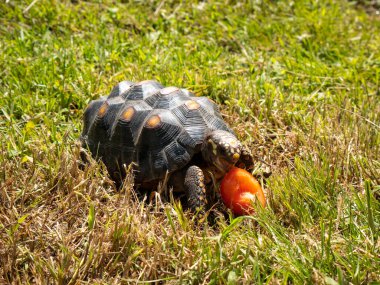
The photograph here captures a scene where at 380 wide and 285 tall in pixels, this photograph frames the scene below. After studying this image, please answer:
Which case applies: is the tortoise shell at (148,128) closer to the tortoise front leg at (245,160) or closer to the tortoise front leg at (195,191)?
the tortoise front leg at (195,191)

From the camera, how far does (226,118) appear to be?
434cm

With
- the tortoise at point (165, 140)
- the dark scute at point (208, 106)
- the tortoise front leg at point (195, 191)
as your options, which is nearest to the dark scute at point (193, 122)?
the tortoise at point (165, 140)

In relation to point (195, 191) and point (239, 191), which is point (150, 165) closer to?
point (195, 191)

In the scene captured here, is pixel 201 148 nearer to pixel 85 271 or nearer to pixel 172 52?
pixel 85 271

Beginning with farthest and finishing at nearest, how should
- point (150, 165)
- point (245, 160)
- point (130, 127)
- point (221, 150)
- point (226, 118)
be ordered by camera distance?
1. point (226, 118)
2. point (245, 160)
3. point (130, 127)
4. point (150, 165)
5. point (221, 150)

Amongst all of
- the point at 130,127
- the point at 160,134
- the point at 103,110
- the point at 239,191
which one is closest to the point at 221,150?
the point at 239,191

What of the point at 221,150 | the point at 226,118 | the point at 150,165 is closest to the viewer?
the point at 221,150

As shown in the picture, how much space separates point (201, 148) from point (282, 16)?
128 inches

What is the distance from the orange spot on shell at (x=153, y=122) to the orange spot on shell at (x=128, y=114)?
0.15 meters

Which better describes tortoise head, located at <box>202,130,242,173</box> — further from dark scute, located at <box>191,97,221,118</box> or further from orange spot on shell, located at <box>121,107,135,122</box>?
orange spot on shell, located at <box>121,107,135,122</box>

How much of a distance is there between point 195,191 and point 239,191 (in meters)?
0.27

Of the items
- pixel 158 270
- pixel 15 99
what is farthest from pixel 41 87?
pixel 158 270

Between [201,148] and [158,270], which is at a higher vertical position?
[201,148]

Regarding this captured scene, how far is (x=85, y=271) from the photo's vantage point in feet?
9.39
